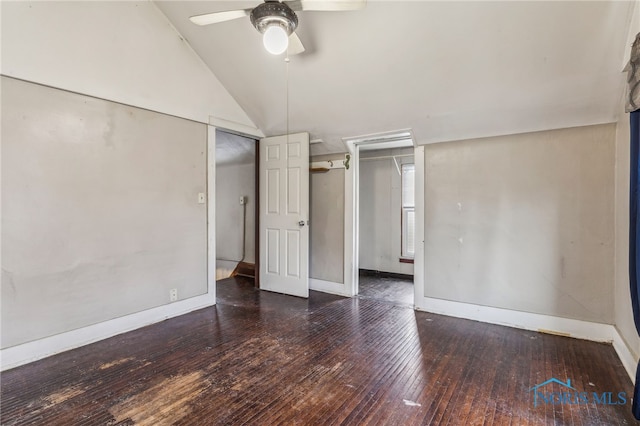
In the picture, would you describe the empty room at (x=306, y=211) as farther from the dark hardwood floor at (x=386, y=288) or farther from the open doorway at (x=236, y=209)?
the open doorway at (x=236, y=209)

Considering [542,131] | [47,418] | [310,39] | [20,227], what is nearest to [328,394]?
[47,418]

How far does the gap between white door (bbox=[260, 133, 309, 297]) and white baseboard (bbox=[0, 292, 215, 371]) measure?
102 cm

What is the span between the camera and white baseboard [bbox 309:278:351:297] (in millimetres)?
4094

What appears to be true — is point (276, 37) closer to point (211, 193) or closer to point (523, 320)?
point (211, 193)

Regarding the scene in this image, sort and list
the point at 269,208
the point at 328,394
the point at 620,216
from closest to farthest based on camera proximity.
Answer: the point at 328,394 → the point at 620,216 → the point at 269,208

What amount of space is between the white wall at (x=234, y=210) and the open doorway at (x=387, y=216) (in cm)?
192

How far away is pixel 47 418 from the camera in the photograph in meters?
1.71

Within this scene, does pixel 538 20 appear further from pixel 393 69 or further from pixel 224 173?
pixel 224 173

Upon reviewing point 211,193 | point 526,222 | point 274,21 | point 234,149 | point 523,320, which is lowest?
point 523,320

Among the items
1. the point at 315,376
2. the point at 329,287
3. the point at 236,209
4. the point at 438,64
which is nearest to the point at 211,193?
the point at 236,209

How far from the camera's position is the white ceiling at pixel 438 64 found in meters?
2.13

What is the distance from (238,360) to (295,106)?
2.69 m

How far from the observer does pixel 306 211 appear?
3.88 meters

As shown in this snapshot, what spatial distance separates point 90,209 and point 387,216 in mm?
4200
